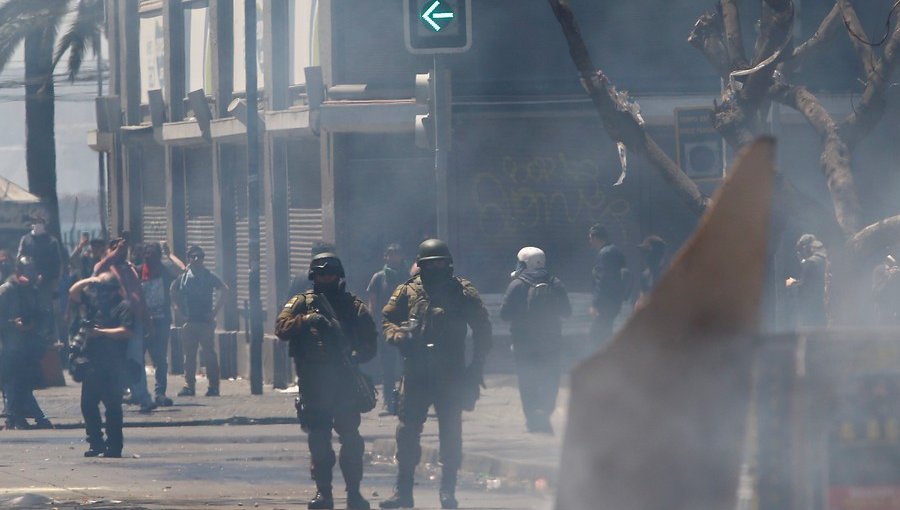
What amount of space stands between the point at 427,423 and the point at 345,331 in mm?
Answer: 4712

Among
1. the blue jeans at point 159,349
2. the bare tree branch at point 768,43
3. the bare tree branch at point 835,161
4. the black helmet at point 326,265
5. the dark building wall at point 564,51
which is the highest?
the dark building wall at point 564,51

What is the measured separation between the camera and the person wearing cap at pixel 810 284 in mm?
14664

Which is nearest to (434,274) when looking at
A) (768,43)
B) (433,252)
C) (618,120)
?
(433,252)

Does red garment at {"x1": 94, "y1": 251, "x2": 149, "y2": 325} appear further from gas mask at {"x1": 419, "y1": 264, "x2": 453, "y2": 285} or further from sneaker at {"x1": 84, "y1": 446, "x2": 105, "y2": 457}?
gas mask at {"x1": 419, "y1": 264, "x2": 453, "y2": 285}

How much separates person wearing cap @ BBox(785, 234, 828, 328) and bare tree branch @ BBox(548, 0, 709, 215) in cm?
386

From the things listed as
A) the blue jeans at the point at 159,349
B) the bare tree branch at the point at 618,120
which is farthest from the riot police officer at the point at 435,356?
the blue jeans at the point at 159,349

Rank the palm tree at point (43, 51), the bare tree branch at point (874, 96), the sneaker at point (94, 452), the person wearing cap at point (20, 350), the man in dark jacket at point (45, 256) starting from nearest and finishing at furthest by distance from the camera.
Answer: the bare tree branch at point (874, 96)
the sneaker at point (94, 452)
the person wearing cap at point (20, 350)
the man in dark jacket at point (45, 256)
the palm tree at point (43, 51)

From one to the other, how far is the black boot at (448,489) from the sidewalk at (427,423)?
580mm

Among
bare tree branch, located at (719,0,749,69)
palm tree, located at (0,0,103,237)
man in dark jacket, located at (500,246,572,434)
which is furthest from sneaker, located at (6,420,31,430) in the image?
palm tree, located at (0,0,103,237)

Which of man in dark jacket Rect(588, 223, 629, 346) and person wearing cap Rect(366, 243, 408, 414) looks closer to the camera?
man in dark jacket Rect(588, 223, 629, 346)

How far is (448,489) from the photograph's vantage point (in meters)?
9.34

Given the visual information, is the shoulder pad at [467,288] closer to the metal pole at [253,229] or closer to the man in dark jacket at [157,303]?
the man in dark jacket at [157,303]

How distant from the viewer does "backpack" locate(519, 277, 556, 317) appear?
12812 mm

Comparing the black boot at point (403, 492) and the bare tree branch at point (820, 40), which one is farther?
the bare tree branch at point (820, 40)
